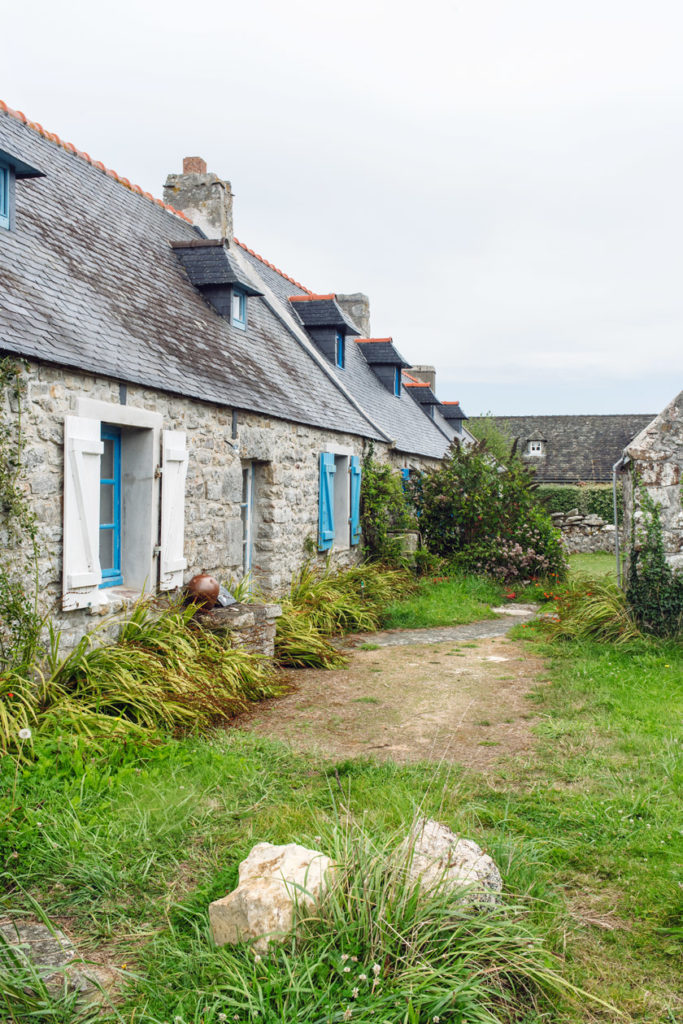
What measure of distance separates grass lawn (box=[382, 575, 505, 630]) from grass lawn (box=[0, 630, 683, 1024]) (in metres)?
5.06

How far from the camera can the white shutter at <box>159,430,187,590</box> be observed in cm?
690

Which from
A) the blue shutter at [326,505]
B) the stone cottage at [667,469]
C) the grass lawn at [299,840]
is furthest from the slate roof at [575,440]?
the grass lawn at [299,840]

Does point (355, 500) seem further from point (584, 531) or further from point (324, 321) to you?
point (584, 531)

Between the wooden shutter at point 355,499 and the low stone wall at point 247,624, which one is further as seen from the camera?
the wooden shutter at point 355,499

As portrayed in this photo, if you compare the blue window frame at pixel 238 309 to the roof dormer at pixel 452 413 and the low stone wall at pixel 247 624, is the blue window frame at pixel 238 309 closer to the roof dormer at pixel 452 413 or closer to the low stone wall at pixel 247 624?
A: the low stone wall at pixel 247 624

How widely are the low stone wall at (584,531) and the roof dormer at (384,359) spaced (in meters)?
6.55

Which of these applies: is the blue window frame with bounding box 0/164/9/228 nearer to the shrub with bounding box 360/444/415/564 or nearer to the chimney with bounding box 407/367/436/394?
the shrub with bounding box 360/444/415/564

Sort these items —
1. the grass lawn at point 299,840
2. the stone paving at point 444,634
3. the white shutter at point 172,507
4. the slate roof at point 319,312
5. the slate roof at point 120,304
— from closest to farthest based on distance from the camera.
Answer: the grass lawn at point 299,840
the slate roof at point 120,304
the white shutter at point 172,507
the stone paving at point 444,634
the slate roof at point 319,312

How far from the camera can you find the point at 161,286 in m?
9.16

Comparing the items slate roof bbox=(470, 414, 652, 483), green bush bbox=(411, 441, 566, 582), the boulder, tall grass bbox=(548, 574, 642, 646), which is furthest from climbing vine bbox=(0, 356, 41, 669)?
slate roof bbox=(470, 414, 652, 483)

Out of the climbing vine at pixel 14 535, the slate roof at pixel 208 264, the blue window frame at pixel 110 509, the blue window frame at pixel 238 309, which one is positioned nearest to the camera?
the climbing vine at pixel 14 535

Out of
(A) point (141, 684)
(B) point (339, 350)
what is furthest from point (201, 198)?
(A) point (141, 684)

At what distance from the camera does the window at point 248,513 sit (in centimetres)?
926

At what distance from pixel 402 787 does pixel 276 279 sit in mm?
12758
